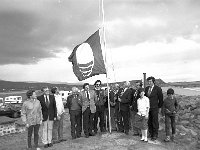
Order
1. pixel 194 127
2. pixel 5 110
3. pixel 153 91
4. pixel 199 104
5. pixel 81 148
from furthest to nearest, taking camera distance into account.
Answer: pixel 5 110 < pixel 199 104 < pixel 194 127 < pixel 153 91 < pixel 81 148

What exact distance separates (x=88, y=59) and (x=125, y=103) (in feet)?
7.85

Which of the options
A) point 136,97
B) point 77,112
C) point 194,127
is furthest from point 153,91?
point 194,127

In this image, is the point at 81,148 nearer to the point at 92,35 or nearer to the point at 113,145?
the point at 113,145

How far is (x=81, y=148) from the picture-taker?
10.4 meters

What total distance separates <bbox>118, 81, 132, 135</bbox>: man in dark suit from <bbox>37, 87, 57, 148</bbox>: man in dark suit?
287 cm

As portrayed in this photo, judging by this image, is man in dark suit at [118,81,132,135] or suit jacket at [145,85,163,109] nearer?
suit jacket at [145,85,163,109]

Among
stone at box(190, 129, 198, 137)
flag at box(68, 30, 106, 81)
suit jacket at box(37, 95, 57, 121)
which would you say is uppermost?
flag at box(68, 30, 106, 81)

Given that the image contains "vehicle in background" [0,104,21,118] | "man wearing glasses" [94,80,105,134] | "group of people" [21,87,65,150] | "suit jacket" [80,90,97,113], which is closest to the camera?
"group of people" [21,87,65,150]

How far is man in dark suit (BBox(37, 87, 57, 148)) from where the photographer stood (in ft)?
35.8

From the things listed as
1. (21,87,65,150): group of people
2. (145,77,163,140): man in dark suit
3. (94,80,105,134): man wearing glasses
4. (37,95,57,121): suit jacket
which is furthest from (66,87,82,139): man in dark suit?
(145,77,163,140): man in dark suit

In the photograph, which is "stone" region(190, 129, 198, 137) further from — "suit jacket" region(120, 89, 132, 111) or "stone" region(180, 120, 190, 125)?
"suit jacket" region(120, 89, 132, 111)

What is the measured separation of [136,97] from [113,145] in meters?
2.34

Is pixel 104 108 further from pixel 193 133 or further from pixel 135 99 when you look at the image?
pixel 193 133

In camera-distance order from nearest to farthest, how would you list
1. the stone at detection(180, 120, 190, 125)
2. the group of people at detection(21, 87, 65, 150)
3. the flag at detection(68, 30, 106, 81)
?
the group of people at detection(21, 87, 65, 150) → the flag at detection(68, 30, 106, 81) → the stone at detection(180, 120, 190, 125)
